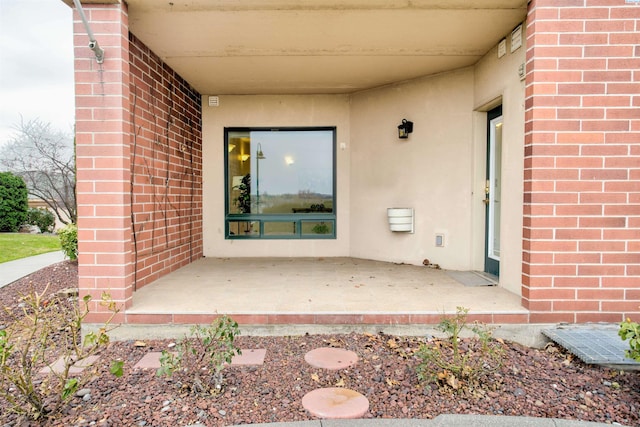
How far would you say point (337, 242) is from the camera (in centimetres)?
608

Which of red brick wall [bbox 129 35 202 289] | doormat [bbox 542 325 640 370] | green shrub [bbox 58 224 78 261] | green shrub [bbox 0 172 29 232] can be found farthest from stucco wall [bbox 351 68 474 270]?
green shrub [bbox 0 172 29 232]

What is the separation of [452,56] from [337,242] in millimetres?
3138

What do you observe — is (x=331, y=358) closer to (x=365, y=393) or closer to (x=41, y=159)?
(x=365, y=393)

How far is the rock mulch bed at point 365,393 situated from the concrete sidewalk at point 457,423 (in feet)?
0.27

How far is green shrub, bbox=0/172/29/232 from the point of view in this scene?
10.9m

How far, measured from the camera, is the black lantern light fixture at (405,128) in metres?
5.19

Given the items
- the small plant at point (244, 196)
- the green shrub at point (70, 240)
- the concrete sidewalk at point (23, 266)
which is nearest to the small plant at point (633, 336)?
the small plant at point (244, 196)

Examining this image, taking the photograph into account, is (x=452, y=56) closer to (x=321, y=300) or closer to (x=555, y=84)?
(x=555, y=84)

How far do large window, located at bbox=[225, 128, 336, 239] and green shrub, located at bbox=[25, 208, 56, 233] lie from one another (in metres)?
9.17

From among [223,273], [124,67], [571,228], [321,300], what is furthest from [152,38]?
[571,228]

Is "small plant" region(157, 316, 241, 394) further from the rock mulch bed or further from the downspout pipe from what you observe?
the downspout pipe

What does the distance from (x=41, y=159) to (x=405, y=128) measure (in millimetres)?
10085

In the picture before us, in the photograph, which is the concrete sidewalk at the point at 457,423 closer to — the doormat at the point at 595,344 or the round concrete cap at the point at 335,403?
the round concrete cap at the point at 335,403

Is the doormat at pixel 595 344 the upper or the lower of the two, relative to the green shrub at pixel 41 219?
lower
